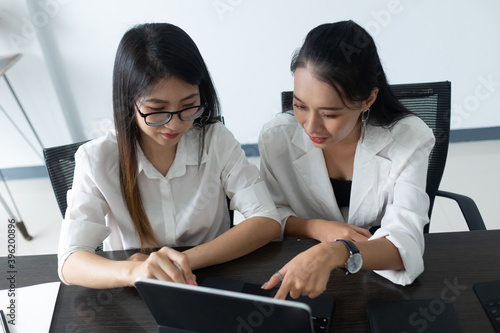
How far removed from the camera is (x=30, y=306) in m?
1.03

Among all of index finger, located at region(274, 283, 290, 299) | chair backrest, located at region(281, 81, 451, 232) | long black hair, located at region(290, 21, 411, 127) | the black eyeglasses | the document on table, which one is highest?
long black hair, located at region(290, 21, 411, 127)

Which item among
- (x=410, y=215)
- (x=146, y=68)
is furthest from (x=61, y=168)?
(x=410, y=215)

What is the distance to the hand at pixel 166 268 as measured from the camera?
95 centimetres

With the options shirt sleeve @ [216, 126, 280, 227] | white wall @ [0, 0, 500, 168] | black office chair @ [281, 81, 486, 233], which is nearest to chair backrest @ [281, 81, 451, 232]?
black office chair @ [281, 81, 486, 233]

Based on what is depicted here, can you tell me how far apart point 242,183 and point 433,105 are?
0.70 m

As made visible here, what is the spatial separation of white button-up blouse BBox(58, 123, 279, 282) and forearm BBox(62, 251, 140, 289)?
8cm

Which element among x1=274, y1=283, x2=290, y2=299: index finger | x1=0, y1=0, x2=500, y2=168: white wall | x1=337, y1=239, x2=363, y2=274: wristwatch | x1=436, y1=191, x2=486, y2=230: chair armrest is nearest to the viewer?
x1=274, y1=283, x2=290, y2=299: index finger

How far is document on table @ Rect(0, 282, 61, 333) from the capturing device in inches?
38.5

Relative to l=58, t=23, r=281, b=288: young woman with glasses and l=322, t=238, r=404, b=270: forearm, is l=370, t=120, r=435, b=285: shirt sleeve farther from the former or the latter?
l=58, t=23, r=281, b=288: young woman with glasses

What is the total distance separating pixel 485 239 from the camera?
112 cm

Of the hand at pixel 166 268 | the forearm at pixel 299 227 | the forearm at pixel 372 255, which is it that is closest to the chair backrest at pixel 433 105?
the forearm at pixel 299 227

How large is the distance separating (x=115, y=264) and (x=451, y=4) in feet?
8.68

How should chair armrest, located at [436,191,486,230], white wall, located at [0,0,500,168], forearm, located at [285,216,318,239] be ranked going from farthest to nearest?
white wall, located at [0,0,500,168] → chair armrest, located at [436,191,486,230] → forearm, located at [285,216,318,239]

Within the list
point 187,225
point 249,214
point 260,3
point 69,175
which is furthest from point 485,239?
point 260,3
